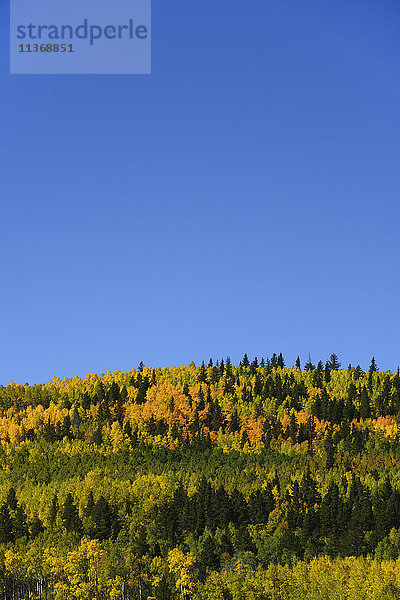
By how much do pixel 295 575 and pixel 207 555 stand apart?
124 feet

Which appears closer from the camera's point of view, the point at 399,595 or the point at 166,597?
the point at 399,595

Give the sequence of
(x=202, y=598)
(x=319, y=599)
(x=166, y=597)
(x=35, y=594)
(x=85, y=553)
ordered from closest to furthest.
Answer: (x=319, y=599)
(x=202, y=598)
(x=166, y=597)
(x=35, y=594)
(x=85, y=553)

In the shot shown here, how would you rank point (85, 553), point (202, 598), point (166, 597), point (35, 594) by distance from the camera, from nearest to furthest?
1. point (202, 598)
2. point (166, 597)
3. point (35, 594)
4. point (85, 553)

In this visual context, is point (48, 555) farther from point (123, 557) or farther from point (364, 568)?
point (364, 568)

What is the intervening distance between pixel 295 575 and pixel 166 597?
83.2 ft

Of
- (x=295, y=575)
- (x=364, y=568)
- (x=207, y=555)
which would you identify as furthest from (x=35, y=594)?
(x=364, y=568)

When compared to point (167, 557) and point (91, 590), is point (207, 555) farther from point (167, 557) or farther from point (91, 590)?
point (91, 590)

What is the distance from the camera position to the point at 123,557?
633 ft

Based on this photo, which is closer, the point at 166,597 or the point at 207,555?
the point at 166,597

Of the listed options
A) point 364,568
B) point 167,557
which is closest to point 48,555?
point 167,557

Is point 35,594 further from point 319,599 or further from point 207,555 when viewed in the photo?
point 319,599

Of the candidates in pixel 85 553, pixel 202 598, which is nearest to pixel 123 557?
pixel 85 553

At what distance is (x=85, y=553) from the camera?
619 ft

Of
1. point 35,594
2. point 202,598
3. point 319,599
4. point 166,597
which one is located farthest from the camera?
point 35,594
